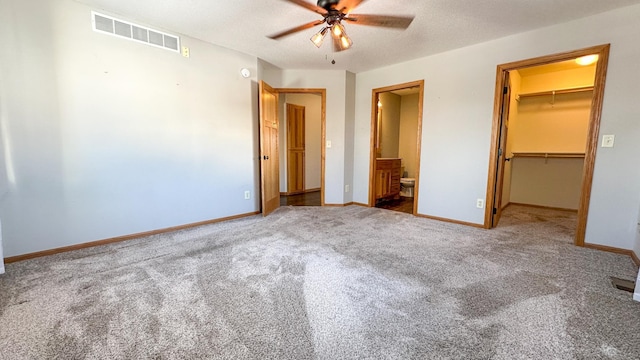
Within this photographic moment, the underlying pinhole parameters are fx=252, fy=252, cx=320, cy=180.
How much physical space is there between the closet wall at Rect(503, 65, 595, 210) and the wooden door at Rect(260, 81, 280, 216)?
3.74 metres

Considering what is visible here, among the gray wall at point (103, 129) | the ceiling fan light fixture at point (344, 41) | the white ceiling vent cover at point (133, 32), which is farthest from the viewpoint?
the white ceiling vent cover at point (133, 32)

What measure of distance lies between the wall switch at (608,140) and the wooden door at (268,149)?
3890 mm

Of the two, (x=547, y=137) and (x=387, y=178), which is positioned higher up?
(x=547, y=137)

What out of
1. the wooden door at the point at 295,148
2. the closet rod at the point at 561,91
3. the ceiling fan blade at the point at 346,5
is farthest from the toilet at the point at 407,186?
the ceiling fan blade at the point at 346,5

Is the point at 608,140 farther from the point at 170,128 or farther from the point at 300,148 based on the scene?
the point at 300,148

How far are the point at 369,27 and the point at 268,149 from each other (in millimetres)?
2140

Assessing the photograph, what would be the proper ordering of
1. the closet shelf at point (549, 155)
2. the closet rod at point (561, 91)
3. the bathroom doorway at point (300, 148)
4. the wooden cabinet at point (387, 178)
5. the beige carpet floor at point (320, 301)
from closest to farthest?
the beige carpet floor at point (320, 301), the closet rod at point (561, 91), the closet shelf at point (549, 155), the wooden cabinet at point (387, 178), the bathroom doorway at point (300, 148)

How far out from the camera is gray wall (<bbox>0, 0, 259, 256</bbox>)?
7.20ft

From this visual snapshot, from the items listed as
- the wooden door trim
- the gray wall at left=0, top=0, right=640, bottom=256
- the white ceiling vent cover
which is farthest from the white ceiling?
the wooden door trim

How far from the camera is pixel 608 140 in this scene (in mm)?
2535

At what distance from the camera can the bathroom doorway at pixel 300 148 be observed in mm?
5660

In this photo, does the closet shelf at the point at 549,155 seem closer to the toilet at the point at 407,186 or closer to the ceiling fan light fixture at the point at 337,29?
the toilet at the point at 407,186

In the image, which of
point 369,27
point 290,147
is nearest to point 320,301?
point 369,27

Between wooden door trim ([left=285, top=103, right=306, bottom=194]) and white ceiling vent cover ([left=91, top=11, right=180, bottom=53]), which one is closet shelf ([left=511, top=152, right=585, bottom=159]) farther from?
white ceiling vent cover ([left=91, top=11, right=180, bottom=53])
